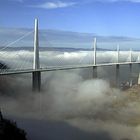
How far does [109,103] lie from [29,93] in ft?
98.6

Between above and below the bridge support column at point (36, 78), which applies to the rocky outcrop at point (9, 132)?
above

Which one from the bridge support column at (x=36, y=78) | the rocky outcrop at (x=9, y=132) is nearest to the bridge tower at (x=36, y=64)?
the bridge support column at (x=36, y=78)

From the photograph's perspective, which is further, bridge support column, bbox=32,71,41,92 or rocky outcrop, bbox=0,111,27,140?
bridge support column, bbox=32,71,41,92

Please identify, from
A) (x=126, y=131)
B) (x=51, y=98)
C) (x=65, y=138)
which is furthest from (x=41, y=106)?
(x=65, y=138)

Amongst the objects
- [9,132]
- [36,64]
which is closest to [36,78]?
[36,64]

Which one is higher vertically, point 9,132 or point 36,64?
point 36,64

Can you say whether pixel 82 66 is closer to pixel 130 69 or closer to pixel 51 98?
pixel 51 98

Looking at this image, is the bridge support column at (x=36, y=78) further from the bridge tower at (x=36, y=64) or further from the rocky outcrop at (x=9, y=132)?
the rocky outcrop at (x=9, y=132)

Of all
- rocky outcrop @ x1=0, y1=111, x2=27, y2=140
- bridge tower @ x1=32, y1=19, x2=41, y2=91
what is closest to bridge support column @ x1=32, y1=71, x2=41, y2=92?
bridge tower @ x1=32, y1=19, x2=41, y2=91

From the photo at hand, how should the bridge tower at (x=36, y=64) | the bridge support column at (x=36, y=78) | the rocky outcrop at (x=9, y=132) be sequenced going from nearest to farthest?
the rocky outcrop at (x=9, y=132)
the bridge tower at (x=36, y=64)
the bridge support column at (x=36, y=78)

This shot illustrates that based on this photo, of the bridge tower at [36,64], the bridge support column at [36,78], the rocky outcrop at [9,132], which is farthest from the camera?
the bridge support column at [36,78]

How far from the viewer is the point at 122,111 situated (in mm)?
89250

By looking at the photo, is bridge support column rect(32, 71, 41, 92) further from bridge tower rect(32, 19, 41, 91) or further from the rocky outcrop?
the rocky outcrop

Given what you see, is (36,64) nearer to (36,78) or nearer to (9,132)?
(36,78)
